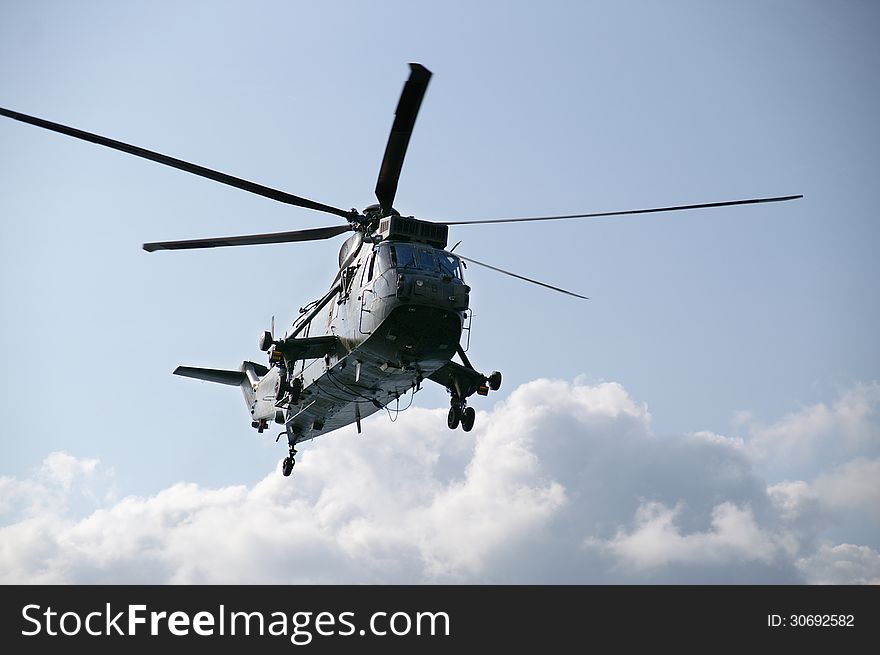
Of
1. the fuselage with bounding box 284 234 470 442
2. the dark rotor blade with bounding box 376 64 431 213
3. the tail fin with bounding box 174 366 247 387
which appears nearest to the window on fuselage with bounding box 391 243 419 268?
the fuselage with bounding box 284 234 470 442

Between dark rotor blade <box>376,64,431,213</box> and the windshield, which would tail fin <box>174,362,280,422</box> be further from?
the windshield

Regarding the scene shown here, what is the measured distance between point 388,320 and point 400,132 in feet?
19.2

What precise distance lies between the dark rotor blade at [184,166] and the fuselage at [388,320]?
241cm

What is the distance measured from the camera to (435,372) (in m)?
32.4

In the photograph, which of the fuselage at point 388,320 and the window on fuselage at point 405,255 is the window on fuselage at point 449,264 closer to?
the fuselage at point 388,320

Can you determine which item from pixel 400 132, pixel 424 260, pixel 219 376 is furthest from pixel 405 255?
pixel 219 376

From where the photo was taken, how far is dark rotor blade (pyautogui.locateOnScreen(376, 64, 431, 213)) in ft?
84.7

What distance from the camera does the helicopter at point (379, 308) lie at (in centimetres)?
2817

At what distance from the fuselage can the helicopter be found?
0.12ft

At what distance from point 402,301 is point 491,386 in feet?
22.5

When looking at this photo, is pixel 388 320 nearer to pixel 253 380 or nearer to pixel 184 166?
pixel 184 166

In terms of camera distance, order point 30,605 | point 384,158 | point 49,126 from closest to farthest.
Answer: point 49,126 < point 384,158 < point 30,605

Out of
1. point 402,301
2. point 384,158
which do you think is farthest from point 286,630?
point 384,158

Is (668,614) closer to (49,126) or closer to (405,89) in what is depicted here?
(405,89)
